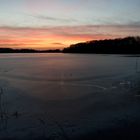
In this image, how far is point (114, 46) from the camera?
4242 inches

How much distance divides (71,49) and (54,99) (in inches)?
5670

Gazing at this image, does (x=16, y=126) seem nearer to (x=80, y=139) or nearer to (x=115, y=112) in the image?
(x=80, y=139)

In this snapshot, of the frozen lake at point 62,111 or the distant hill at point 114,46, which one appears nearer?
the frozen lake at point 62,111

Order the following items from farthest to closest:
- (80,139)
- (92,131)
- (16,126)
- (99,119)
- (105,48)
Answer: (105,48), (99,119), (16,126), (92,131), (80,139)

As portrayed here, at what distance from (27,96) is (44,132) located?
5.65 m

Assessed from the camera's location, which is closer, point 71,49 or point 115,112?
point 115,112

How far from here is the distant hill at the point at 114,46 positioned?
95.8 meters

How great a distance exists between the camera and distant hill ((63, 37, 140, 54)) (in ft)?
314

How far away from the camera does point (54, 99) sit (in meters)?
12.3

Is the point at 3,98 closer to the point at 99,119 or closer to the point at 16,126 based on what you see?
the point at 16,126

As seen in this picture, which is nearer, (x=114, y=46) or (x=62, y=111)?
(x=62, y=111)

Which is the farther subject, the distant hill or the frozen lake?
the distant hill

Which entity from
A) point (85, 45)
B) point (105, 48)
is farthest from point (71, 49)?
point (105, 48)

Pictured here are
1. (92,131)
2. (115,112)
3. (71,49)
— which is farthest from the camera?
(71,49)
